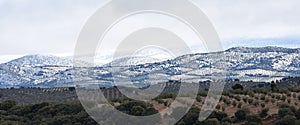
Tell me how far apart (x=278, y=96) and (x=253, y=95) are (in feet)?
9.92

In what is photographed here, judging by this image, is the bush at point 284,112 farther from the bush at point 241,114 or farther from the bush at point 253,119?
the bush at point 241,114

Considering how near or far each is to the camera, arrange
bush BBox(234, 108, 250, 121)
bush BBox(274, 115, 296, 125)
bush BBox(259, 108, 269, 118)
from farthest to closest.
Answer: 1. bush BBox(259, 108, 269, 118)
2. bush BBox(234, 108, 250, 121)
3. bush BBox(274, 115, 296, 125)

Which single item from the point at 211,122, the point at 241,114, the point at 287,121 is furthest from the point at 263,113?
the point at 211,122

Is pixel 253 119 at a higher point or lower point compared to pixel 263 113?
lower

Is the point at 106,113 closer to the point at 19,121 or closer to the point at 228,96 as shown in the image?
the point at 19,121

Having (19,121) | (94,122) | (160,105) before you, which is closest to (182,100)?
(160,105)

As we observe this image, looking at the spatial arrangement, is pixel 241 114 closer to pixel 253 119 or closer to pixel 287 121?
pixel 253 119

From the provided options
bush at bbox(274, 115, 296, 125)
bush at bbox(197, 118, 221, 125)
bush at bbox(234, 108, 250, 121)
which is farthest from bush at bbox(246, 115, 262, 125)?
bush at bbox(197, 118, 221, 125)

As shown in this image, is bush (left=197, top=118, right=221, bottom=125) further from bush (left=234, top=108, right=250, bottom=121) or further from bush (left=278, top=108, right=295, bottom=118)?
bush (left=278, top=108, right=295, bottom=118)

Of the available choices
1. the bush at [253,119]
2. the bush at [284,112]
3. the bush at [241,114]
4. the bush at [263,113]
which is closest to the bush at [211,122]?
the bush at [253,119]

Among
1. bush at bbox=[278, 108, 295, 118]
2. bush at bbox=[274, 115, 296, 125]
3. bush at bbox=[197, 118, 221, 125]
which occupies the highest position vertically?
bush at bbox=[278, 108, 295, 118]

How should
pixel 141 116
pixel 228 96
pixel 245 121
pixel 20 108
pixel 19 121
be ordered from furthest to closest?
pixel 20 108 < pixel 228 96 < pixel 19 121 < pixel 141 116 < pixel 245 121

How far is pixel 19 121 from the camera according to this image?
46438mm

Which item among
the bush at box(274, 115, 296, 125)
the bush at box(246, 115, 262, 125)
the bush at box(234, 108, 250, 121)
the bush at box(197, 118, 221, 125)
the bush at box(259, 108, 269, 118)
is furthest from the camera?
the bush at box(259, 108, 269, 118)
